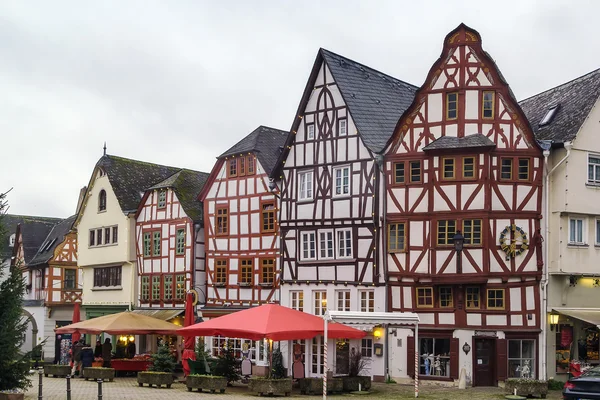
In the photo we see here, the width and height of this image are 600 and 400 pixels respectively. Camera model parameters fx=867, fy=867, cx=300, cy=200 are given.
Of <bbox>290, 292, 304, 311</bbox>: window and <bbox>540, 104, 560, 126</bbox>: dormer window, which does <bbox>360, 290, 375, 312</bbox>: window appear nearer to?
<bbox>290, 292, 304, 311</bbox>: window

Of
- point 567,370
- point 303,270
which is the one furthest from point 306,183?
point 567,370

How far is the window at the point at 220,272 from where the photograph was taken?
40.0 meters

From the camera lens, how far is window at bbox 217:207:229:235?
4016 cm

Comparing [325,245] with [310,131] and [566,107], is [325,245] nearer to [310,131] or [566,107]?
[310,131]

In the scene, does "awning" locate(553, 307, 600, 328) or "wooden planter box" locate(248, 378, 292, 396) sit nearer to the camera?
"wooden planter box" locate(248, 378, 292, 396)

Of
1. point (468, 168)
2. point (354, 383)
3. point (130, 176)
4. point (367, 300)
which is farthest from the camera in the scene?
point (130, 176)

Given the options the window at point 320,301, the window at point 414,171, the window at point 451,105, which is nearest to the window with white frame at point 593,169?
the window at point 451,105

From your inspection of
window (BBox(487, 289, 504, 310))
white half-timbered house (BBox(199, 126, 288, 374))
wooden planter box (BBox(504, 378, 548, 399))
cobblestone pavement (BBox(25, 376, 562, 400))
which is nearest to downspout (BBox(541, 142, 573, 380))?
window (BBox(487, 289, 504, 310))

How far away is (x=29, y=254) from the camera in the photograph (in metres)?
56.7

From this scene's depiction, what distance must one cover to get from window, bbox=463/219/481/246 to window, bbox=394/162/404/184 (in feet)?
9.89

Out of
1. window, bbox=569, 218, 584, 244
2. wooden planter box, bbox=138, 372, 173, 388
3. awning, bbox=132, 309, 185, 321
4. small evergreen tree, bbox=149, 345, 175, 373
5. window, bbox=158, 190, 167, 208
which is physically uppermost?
window, bbox=158, 190, 167, 208

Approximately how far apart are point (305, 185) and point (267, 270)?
446 cm

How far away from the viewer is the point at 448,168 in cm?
3192

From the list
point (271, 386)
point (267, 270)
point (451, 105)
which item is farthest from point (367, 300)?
point (271, 386)
